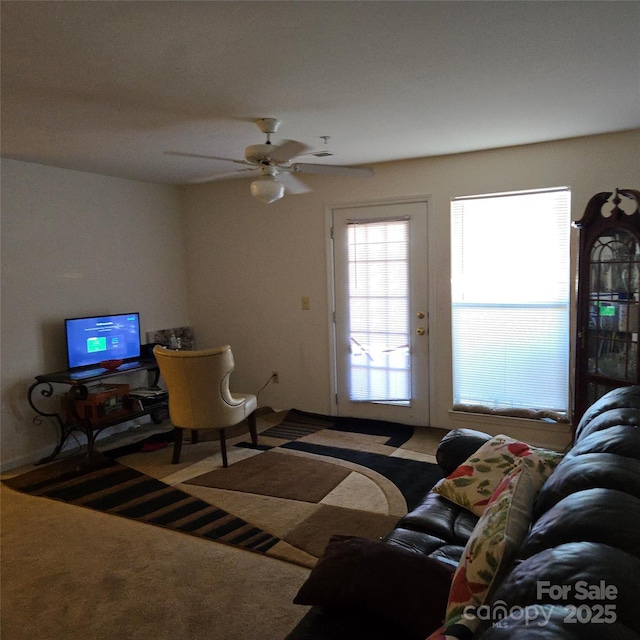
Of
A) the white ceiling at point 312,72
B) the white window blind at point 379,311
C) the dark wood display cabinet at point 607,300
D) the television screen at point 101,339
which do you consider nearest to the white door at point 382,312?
the white window blind at point 379,311

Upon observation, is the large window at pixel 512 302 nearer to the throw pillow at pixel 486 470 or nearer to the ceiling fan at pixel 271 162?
the ceiling fan at pixel 271 162

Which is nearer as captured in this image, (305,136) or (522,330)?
(305,136)

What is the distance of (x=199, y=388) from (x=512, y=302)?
8.53 ft

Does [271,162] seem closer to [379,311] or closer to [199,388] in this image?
[199,388]

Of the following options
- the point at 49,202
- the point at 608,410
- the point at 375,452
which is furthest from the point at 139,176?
the point at 608,410

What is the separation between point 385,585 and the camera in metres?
1.31

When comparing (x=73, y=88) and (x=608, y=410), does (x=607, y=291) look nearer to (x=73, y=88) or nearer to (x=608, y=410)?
(x=608, y=410)

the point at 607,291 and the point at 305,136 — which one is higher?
the point at 305,136

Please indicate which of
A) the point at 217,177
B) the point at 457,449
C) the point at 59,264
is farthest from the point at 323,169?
the point at 59,264

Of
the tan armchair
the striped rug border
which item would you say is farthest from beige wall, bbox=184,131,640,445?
the striped rug border

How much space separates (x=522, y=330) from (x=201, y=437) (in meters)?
2.95

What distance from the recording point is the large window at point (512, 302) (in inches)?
159

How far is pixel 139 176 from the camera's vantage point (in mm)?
4953

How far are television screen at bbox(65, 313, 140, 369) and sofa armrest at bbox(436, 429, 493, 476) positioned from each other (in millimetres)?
3240
